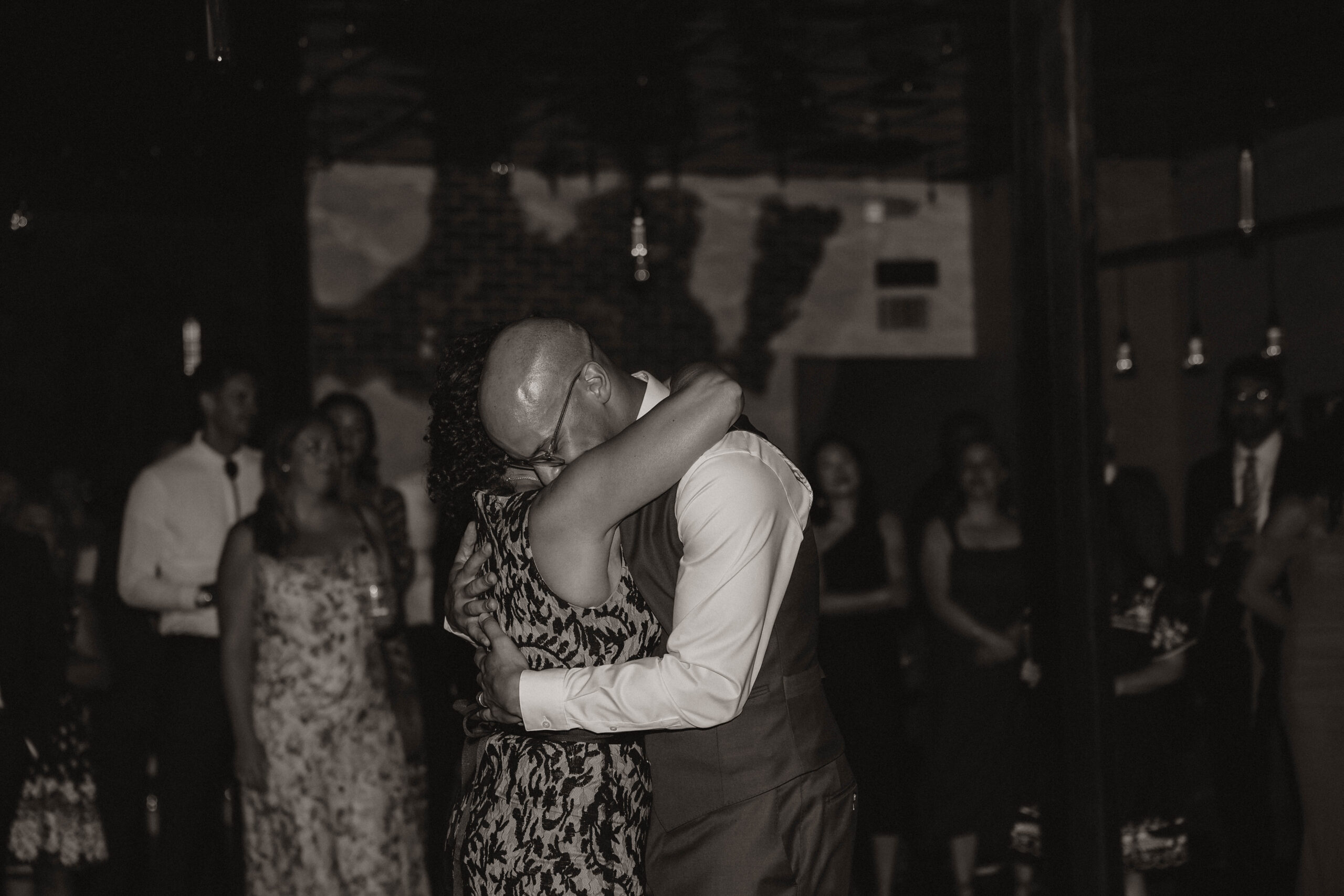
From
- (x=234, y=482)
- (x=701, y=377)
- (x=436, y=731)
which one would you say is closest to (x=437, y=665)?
(x=436, y=731)

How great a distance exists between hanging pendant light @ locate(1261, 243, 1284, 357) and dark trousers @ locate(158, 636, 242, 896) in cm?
522

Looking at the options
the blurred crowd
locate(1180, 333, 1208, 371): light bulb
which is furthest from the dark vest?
locate(1180, 333, 1208, 371): light bulb

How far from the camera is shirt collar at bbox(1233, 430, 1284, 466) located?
569cm

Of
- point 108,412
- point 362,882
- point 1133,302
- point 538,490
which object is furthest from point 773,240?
point 538,490

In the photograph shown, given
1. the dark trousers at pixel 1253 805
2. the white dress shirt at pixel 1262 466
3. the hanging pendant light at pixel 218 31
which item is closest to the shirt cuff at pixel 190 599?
the hanging pendant light at pixel 218 31

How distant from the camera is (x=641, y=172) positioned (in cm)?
926

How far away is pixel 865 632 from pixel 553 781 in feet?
10.8

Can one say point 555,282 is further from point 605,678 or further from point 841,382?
point 605,678

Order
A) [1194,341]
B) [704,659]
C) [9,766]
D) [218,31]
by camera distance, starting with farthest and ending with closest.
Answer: [1194,341]
[9,766]
[218,31]
[704,659]

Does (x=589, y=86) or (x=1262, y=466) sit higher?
(x=589, y=86)

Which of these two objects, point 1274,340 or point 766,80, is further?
point 1274,340

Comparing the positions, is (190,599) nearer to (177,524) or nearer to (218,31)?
(177,524)

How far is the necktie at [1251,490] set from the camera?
5.42 meters

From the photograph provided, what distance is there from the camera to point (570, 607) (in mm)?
2156
